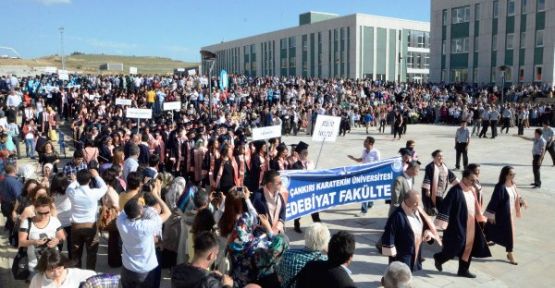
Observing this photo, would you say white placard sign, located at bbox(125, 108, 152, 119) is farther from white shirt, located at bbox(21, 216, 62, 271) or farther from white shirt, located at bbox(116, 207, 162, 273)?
white shirt, located at bbox(116, 207, 162, 273)

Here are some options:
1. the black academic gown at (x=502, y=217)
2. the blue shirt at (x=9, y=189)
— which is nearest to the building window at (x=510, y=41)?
the black academic gown at (x=502, y=217)

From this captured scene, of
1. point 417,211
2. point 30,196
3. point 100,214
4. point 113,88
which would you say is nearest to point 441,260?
point 417,211

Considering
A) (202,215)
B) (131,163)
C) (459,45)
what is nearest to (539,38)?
(459,45)

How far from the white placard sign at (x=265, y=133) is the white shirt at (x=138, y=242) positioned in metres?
6.68

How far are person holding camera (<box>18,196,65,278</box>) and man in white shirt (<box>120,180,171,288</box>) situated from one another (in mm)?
1258

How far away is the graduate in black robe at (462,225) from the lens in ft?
23.2

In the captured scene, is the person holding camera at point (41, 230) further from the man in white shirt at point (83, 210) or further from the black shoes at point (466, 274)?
the black shoes at point (466, 274)

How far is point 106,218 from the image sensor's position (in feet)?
22.4

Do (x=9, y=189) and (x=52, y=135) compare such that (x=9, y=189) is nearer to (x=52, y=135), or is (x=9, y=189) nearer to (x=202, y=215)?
(x=202, y=215)

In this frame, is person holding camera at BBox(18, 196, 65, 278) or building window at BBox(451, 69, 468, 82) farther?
building window at BBox(451, 69, 468, 82)

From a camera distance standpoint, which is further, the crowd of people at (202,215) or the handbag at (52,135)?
the handbag at (52,135)

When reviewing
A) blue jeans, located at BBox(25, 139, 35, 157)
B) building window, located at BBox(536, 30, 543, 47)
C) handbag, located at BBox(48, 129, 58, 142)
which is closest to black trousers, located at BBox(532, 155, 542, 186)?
blue jeans, located at BBox(25, 139, 35, 157)

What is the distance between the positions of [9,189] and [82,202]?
78.3 inches

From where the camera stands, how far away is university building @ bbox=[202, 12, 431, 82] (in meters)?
59.0
